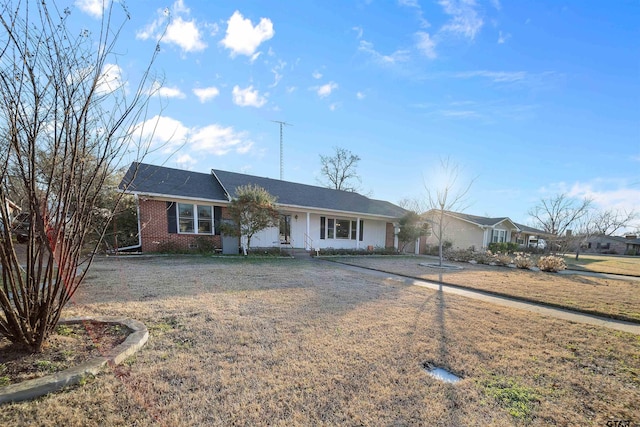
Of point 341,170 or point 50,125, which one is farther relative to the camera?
point 341,170

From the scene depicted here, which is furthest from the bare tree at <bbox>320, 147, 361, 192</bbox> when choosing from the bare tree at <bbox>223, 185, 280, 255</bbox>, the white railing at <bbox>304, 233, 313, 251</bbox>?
the bare tree at <bbox>223, 185, 280, 255</bbox>

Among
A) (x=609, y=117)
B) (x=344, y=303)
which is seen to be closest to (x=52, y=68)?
(x=344, y=303)

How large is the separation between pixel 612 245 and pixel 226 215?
62757mm

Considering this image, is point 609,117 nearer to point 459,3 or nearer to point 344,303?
point 459,3

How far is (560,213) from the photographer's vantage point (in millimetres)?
22844

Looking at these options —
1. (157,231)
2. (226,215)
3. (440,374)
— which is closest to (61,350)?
(440,374)

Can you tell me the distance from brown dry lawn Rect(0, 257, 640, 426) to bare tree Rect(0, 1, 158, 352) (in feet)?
3.85

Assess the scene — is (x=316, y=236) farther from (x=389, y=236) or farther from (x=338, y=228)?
(x=389, y=236)

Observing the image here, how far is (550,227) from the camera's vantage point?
2328 centimetres

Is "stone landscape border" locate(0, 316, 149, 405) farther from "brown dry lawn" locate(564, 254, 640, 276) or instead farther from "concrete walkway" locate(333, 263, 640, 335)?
"brown dry lawn" locate(564, 254, 640, 276)

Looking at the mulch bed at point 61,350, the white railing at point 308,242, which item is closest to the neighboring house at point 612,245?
the white railing at point 308,242

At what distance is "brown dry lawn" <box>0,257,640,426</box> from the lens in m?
2.09

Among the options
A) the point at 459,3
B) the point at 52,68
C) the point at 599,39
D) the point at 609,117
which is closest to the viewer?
the point at 52,68

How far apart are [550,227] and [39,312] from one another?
30877 millimetres
